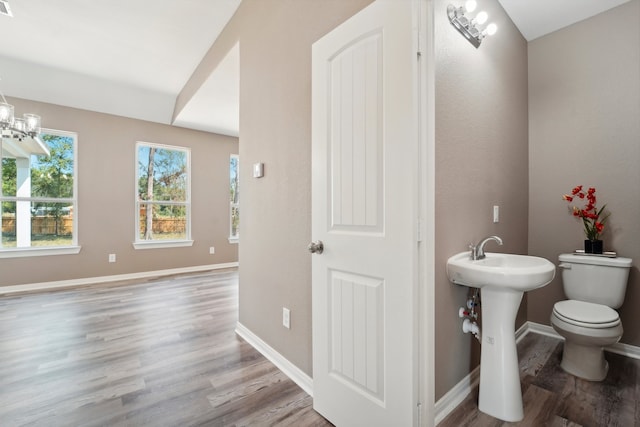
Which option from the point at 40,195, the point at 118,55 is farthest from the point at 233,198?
the point at 118,55

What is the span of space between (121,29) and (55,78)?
176 centimetres

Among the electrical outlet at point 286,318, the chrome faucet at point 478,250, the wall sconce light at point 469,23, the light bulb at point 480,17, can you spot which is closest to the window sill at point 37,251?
the electrical outlet at point 286,318

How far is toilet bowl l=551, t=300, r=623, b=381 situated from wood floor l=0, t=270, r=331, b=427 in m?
1.63

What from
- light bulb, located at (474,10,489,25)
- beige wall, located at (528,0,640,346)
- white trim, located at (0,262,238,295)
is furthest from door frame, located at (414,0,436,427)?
white trim, located at (0,262,238,295)

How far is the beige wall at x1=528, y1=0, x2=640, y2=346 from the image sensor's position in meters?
2.12

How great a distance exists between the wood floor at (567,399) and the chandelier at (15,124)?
4142 millimetres

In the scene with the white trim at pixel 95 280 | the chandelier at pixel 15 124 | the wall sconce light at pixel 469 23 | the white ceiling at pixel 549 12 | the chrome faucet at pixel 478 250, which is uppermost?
the white ceiling at pixel 549 12

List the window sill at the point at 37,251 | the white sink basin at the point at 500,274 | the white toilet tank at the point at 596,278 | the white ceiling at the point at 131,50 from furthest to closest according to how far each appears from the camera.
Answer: the window sill at the point at 37,251
the white ceiling at the point at 131,50
the white toilet tank at the point at 596,278
the white sink basin at the point at 500,274

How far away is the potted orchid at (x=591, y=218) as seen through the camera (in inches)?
85.8

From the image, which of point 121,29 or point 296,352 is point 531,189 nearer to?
point 296,352

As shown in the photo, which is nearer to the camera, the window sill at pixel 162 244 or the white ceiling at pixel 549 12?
the white ceiling at pixel 549 12

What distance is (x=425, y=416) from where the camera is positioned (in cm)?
118

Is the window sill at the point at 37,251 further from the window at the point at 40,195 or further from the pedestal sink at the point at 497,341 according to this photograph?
the pedestal sink at the point at 497,341

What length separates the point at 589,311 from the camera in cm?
187
